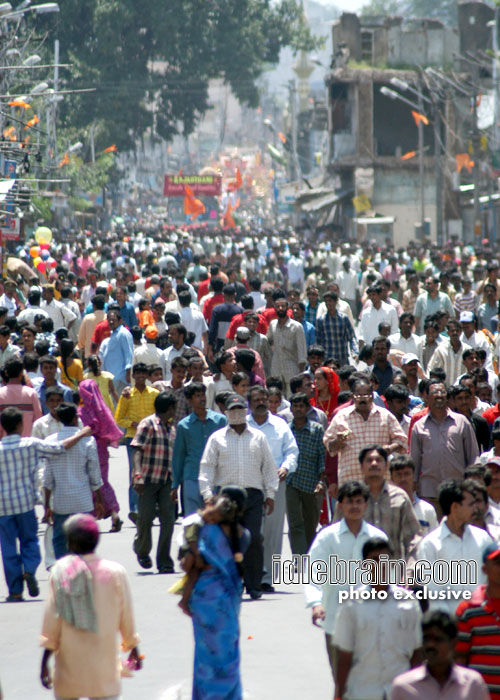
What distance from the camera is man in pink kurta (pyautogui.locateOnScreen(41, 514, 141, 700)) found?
5.64 metres

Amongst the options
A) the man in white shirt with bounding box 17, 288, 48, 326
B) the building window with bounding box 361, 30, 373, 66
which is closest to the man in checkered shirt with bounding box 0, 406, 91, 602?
the man in white shirt with bounding box 17, 288, 48, 326

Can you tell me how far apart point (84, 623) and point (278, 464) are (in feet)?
11.6

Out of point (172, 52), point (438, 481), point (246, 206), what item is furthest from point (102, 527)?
point (246, 206)

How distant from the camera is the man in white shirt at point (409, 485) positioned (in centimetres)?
723

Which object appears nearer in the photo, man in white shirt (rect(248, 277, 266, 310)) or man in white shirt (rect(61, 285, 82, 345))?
man in white shirt (rect(61, 285, 82, 345))

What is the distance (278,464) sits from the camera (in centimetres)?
906

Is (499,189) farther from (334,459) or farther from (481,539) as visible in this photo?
(481,539)

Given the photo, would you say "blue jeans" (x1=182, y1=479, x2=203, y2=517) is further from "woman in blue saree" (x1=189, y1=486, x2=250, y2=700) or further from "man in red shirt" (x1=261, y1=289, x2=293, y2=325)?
"man in red shirt" (x1=261, y1=289, x2=293, y2=325)

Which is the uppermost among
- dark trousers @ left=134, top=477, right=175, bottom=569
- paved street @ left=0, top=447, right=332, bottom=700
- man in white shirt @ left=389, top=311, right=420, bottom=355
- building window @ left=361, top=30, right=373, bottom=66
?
building window @ left=361, top=30, right=373, bottom=66

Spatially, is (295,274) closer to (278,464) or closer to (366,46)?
(278,464)

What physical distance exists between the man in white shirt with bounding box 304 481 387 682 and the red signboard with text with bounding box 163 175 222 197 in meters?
67.5

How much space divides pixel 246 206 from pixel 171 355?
4556 inches

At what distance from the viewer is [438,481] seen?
8.87m

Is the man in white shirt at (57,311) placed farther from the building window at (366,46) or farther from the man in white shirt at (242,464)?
the building window at (366,46)
